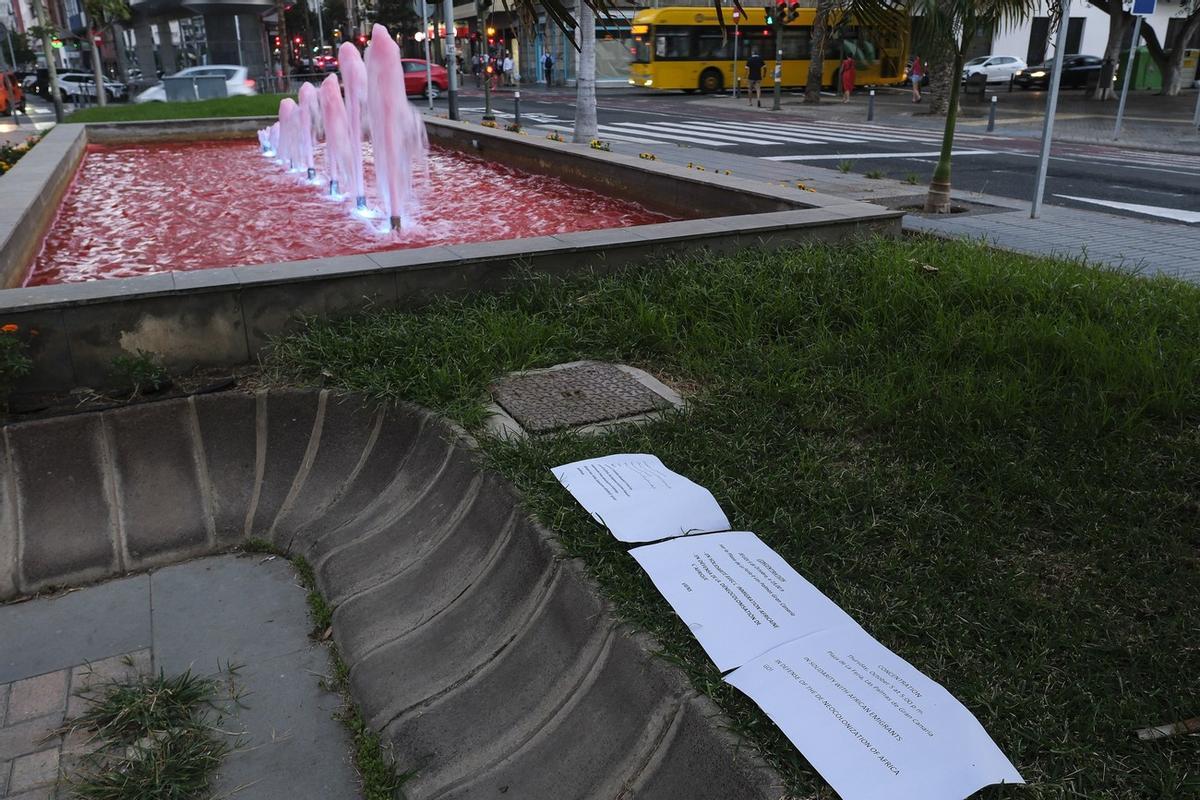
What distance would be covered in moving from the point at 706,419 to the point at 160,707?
8.06 feet

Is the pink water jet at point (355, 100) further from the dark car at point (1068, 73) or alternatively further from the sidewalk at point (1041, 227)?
the dark car at point (1068, 73)

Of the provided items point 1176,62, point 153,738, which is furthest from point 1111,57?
point 153,738

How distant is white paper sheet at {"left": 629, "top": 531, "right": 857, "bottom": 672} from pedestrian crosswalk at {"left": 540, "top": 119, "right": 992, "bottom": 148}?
17.1 m

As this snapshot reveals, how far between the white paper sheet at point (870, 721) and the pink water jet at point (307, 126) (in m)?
12.1

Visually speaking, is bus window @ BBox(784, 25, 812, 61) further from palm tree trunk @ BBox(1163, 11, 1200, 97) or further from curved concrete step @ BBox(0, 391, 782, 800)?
curved concrete step @ BBox(0, 391, 782, 800)

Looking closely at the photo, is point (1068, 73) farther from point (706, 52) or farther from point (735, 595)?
point (735, 595)

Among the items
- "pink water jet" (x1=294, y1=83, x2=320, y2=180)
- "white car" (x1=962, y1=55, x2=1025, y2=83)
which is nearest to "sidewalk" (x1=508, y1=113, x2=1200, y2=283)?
"pink water jet" (x1=294, y1=83, x2=320, y2=180)

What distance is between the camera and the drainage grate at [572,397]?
4367mm

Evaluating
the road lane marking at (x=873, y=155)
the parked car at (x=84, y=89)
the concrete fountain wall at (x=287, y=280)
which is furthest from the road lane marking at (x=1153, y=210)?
the parked car at (x=84, y=89)

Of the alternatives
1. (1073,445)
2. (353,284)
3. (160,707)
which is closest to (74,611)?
(160,707)

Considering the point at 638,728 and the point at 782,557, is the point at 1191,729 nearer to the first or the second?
the point at 782,557

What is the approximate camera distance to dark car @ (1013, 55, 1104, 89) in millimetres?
37312

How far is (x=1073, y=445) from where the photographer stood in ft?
12.7

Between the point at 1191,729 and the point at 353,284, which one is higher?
the point at 353,284
